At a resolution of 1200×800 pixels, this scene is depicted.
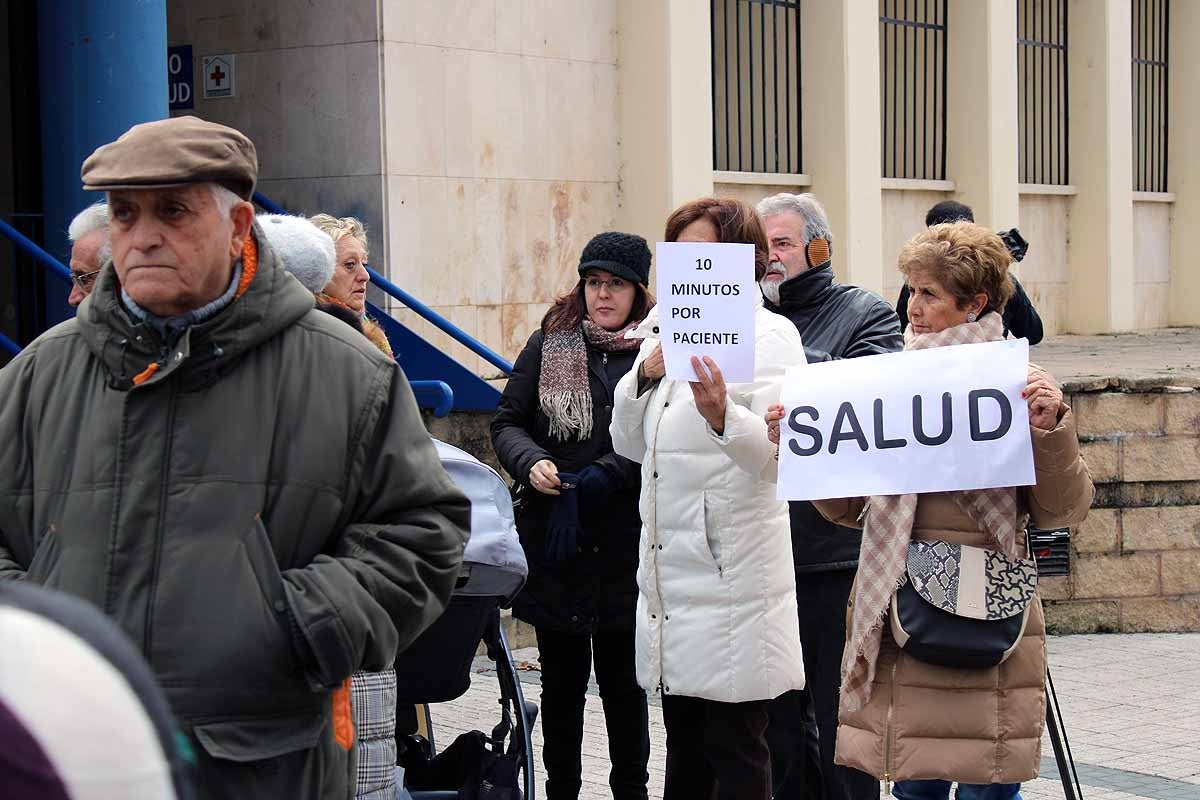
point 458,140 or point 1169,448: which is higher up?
point 458,140

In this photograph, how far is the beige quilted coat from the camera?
430 centimetres

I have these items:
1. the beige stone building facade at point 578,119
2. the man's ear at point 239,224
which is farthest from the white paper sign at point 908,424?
the beige stone building facade at point 578,119

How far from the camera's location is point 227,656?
2.67 m

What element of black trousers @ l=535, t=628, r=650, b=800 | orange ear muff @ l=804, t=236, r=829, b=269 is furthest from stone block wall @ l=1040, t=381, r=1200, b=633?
black trousers @ l=535, t=628, r=650, b=800

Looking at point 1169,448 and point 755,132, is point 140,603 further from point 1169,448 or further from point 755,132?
point 755,132

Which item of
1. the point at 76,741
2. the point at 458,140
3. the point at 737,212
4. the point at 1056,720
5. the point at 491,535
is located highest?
the point at 458,140

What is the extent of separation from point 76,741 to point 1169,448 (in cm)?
932

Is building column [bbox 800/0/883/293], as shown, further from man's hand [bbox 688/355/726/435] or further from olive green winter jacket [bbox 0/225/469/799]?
olive green winter jacket [bbox 0/225/469/799]

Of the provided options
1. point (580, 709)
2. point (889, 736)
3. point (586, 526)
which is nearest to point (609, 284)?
point (586, 526)

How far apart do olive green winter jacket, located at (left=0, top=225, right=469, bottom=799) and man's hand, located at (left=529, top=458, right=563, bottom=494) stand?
2526 mm

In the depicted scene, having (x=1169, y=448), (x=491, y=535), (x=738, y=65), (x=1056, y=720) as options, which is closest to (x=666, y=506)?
(x=491, y=535)

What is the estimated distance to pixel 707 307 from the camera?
4.67 metres

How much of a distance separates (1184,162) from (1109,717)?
12643 mm

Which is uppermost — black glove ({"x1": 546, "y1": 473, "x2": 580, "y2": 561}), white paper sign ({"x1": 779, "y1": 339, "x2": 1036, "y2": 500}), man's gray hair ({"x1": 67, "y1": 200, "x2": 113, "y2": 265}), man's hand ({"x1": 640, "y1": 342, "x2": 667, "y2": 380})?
man's gray hair ({"x1": 67, "y1": 200, "x2": 113, "y2": 265})
